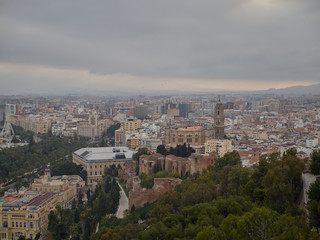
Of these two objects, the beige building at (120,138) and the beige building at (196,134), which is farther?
the beige building at (120,138)

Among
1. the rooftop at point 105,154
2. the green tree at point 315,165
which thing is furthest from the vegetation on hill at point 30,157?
the green tree at point 315,165

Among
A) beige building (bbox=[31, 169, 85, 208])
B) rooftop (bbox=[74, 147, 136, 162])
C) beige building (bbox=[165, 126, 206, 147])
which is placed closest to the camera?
beige building (bbox=[31, 169, 85, 208])

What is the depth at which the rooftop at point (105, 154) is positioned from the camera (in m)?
20.9

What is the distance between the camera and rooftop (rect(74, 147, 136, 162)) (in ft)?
68.7

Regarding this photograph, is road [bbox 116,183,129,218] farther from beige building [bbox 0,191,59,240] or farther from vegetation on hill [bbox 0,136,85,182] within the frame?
vegetation on hill [bbox 0,136,85,182]

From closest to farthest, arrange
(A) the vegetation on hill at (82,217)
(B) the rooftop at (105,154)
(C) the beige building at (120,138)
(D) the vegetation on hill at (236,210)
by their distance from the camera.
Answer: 1. (D) the vegetation on hill at (236,210)
2. (A) the vegetation on hill at (82,217)
3. (B) the rooftop at (105,154)
4. (C) the beige building at (120,138)

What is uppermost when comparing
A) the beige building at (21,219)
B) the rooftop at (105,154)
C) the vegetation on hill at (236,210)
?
the vegetation on hill at (236,210)

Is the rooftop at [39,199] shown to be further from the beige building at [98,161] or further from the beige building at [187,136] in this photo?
the beige building at [187,136]

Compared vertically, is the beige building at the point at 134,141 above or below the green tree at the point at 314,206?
below

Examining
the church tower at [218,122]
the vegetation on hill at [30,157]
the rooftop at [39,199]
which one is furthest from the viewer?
the church tower at [218,122]

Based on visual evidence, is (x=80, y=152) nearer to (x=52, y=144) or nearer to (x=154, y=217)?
(x=52, y=144)

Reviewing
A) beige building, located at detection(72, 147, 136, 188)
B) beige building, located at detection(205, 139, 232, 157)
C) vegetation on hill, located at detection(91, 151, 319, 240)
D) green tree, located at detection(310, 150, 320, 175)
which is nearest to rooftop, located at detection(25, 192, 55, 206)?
vegetation on hill, located at detection(91, 151, 319, 240)

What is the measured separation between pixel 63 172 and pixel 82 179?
863 millimetres

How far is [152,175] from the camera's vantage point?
14.8m
